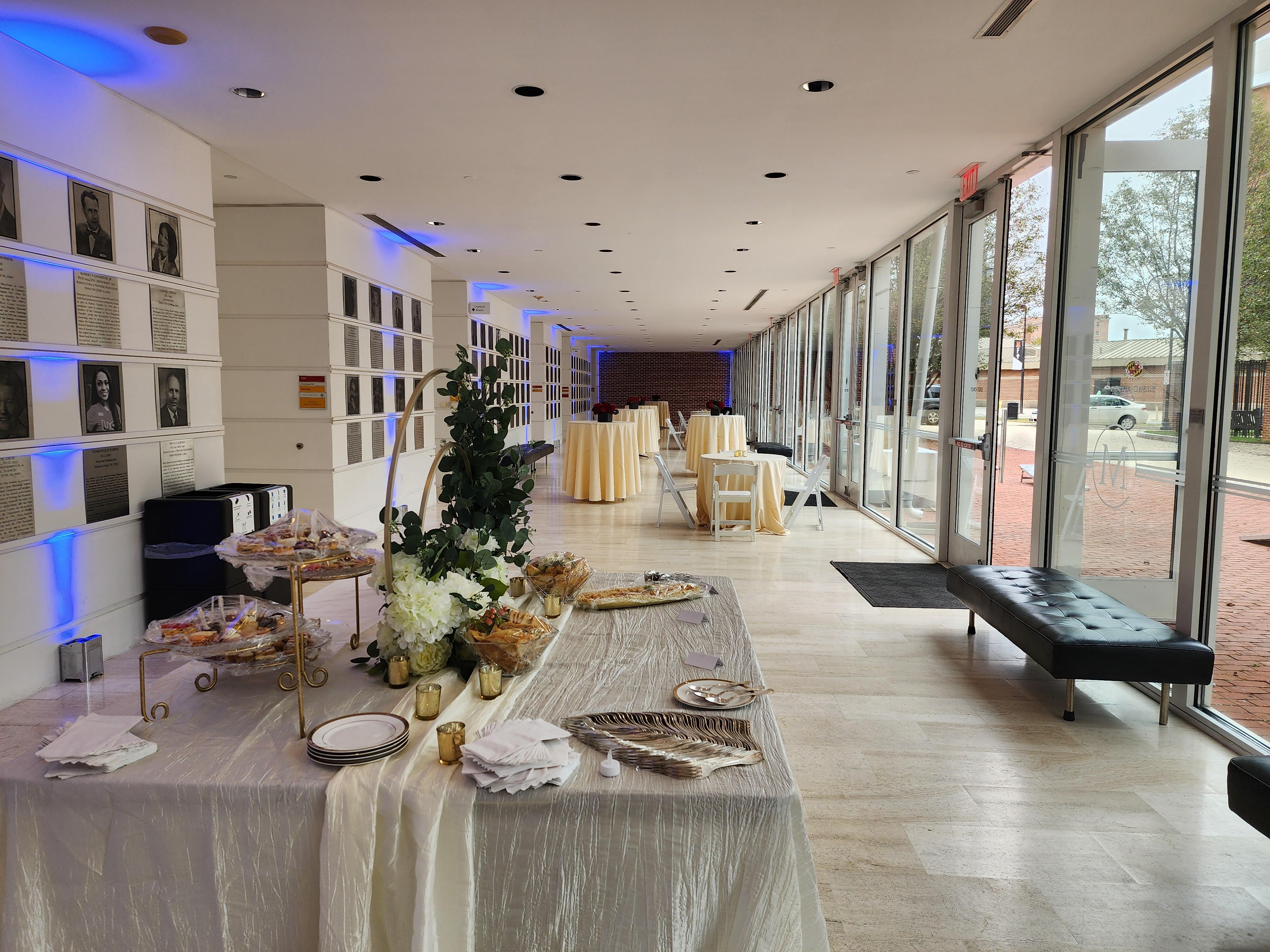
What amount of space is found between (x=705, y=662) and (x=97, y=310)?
370cm

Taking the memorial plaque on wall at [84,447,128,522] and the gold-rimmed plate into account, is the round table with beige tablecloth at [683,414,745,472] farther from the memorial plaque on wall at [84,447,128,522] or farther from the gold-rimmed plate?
the gold-rimmed plate

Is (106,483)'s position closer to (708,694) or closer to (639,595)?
(639,595)

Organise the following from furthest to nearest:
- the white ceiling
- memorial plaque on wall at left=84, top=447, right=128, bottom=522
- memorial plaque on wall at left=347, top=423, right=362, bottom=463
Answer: memorial plaque on wall at left=347, top=423, right=362, bottom=463, memorial plaque on wall at left=84, top=447, right=128, bottom=522, the white ceiling

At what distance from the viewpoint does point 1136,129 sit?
3.96 m

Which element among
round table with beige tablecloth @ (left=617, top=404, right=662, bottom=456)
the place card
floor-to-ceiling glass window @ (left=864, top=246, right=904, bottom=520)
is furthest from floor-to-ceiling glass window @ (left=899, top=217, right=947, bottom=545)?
round table with beige tablecloth @ (left=617, top=404, right=662, bottom=456)

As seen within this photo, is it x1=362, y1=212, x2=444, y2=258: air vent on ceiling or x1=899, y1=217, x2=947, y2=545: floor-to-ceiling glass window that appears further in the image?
x1=362, y1=212, x2=444, y2=258: air vent on ceiling

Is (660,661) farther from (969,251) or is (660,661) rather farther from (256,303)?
(256,303)

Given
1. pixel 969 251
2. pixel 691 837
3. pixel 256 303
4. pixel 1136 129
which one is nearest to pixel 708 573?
pixel 969 251

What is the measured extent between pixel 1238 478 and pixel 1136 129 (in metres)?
1.90

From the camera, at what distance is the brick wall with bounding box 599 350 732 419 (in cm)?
2972

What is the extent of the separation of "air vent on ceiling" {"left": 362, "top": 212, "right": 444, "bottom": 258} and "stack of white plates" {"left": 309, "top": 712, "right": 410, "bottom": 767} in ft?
20.0

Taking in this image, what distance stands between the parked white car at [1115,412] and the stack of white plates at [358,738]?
3757 millimetres

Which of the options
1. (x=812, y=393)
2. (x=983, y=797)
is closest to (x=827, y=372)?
(x=812, y=393)

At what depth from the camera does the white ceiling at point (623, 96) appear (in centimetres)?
322
